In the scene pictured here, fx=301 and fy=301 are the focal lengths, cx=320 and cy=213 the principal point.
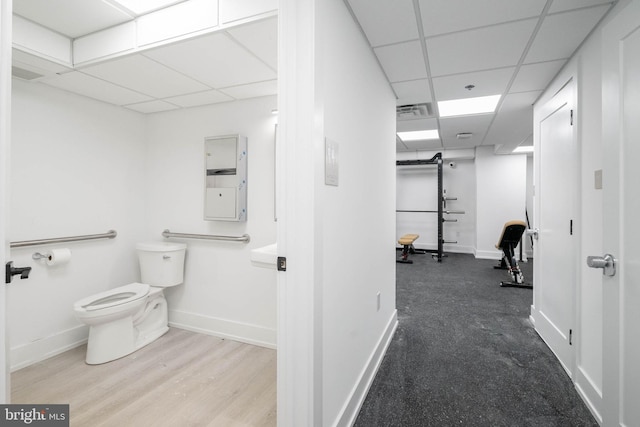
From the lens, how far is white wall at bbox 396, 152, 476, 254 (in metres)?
6.76

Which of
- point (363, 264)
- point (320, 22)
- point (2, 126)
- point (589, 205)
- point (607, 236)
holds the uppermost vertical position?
point (320, 22)

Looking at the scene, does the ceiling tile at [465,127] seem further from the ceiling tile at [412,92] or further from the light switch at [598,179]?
the light switch at [598,179]

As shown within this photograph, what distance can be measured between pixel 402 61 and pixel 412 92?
661mm

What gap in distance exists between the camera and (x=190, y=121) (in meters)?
2.91

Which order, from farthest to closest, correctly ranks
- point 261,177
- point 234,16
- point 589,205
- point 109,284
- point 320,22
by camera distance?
point 109,284 < point 261,177 < point 589,205 < point 234,16 < point 320,22

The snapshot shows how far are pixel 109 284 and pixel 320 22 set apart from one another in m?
2.90

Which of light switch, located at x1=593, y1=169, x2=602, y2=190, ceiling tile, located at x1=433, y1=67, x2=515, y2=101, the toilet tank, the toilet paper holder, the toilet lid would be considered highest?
ceiling tile, located at x1=433, y1=67, x2=515, y2=101

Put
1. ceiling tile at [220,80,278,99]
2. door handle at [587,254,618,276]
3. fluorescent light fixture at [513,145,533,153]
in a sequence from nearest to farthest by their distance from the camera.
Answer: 1. door handle at [587,254,618,276]
2. ceiling tile at [220,80,278,99]
3. fluorescent light fixture at [513,145,533,153]

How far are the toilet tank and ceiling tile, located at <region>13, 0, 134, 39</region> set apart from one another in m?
1.70

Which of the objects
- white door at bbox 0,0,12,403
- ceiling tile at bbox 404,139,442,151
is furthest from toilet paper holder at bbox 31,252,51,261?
ceiling tile at bbox 404,139,442,151

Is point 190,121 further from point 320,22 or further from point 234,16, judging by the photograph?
point 320,22

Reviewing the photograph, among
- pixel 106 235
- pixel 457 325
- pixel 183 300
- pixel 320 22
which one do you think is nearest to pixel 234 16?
pixel 320 22

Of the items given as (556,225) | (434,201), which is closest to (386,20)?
(556,225)

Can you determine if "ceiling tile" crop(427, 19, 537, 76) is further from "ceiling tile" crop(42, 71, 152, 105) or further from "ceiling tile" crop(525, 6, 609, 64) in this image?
"ceiling tile" crop(42, 71, 152, 105)
